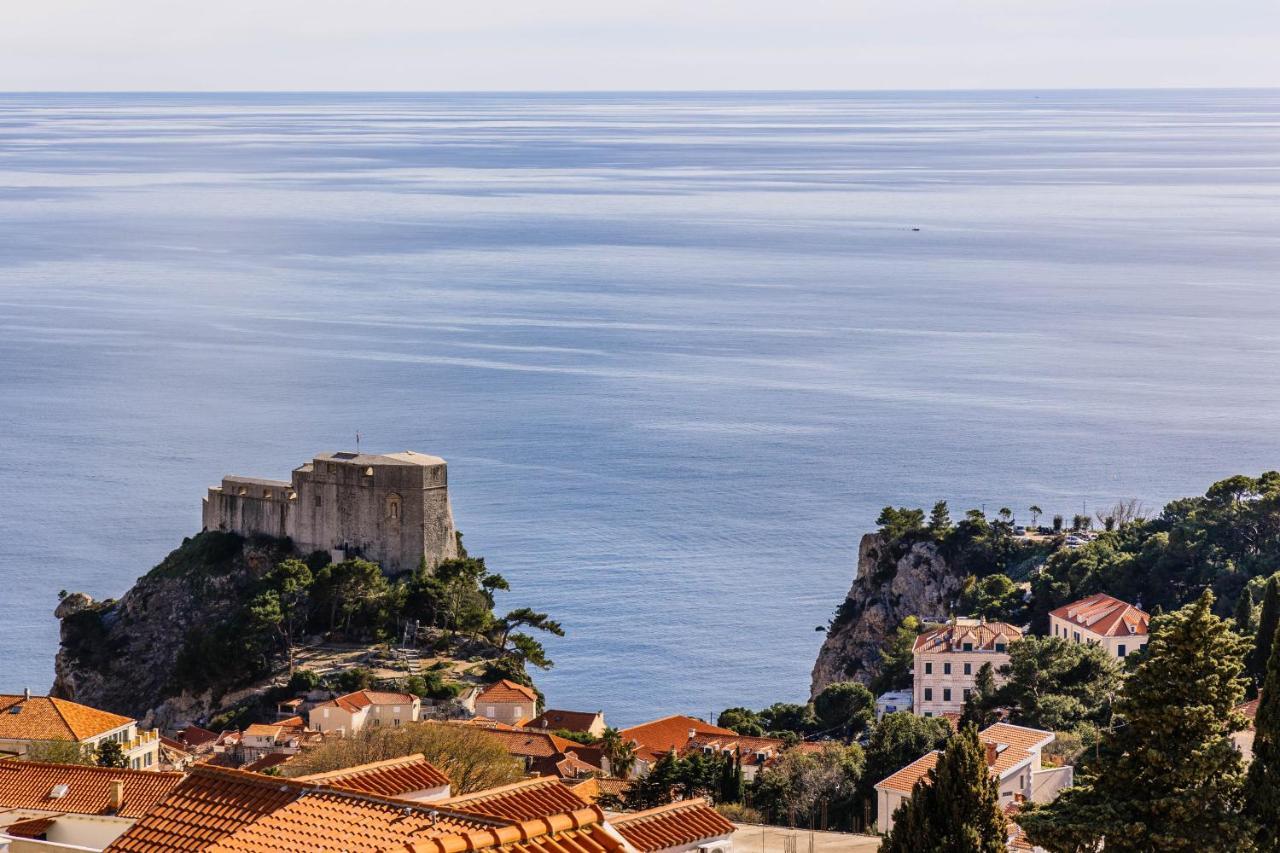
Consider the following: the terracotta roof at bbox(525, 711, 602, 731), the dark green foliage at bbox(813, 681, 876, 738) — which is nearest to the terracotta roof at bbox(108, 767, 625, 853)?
the terracotta roof at bbox(525, 711, 602, 731)

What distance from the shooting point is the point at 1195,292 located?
144 metres

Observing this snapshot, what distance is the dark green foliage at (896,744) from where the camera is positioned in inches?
1459

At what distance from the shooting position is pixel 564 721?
46406 mm

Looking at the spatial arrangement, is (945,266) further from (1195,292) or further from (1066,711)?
(1066,711)

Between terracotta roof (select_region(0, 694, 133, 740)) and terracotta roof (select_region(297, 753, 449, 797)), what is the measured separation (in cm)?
2453

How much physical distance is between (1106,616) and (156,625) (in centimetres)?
2310

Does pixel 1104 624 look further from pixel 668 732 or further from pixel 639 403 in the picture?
pixel 639 403

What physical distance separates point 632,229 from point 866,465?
105 meters

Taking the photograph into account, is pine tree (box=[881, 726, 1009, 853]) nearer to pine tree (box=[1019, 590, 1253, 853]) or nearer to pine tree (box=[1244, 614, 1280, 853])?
pine tree (box=[1019, 590, 1253, 853])

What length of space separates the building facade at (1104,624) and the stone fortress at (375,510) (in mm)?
14735

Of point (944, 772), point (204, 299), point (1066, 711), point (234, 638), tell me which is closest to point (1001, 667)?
point (1066, 711)

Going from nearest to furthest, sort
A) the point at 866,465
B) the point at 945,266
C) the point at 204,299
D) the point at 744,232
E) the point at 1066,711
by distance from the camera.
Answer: the point at 1066,711, the point at 866,465, the point at 204,299, the point at 945,266, the point at 744,232

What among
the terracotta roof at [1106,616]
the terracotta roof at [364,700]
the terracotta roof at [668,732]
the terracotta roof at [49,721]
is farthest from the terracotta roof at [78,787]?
the terracotta roof at [1106,616]

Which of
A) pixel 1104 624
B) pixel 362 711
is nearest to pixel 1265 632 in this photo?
pixel 1104 624
